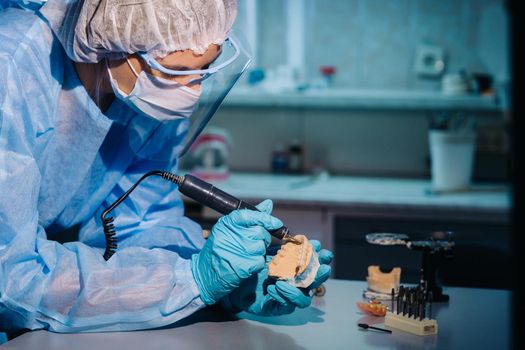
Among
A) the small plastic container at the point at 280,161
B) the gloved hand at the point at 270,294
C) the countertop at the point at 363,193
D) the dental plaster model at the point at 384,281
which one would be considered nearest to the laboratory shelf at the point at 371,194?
the countertop at the point at 363,193

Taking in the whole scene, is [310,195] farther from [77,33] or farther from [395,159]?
[77,33]

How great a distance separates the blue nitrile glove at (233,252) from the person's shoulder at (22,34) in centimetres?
54

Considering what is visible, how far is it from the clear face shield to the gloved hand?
1.06 feet

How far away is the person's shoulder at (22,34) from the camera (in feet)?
4.88

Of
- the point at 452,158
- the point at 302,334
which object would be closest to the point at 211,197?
the point at 302,334

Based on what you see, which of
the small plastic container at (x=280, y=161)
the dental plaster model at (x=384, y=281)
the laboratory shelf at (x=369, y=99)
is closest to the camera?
the dental plaster model at (x=384, y=281)

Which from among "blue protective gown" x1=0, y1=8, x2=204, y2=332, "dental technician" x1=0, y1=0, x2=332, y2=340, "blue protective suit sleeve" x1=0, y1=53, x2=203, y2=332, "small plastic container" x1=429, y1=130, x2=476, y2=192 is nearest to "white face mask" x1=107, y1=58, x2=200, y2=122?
"dental technician" x1=0, y1=0, x2=332, y2=340

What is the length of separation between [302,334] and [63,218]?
2.27 feet

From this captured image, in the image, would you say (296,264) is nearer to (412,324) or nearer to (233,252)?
(233,252)

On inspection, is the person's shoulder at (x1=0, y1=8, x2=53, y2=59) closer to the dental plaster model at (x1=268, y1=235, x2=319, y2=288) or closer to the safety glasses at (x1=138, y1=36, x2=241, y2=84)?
the safety glasses at (x1=138, y1=36, x2=241, y2=84)

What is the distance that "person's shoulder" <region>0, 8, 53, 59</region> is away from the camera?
149 cm

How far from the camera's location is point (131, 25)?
4.86 feet

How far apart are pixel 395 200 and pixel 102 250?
5.45 feet

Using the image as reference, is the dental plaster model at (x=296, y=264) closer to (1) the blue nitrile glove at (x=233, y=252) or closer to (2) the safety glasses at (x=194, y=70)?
(1) the blue nitrile glove at (x=233, y=252)
